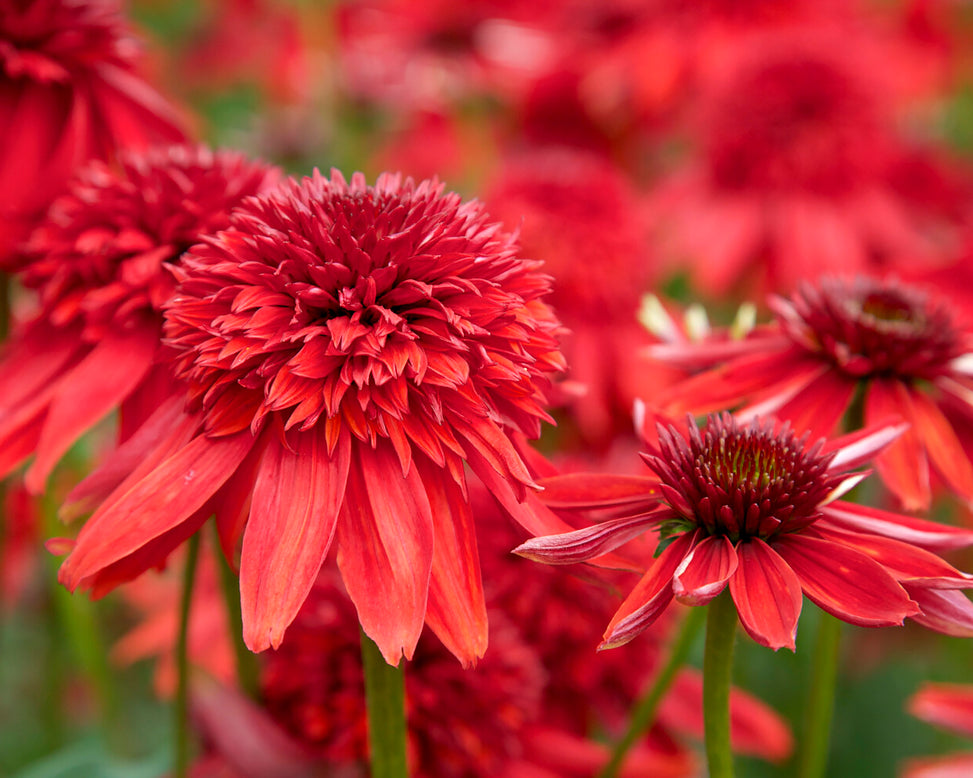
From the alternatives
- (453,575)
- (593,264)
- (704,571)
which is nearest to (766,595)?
(704,571)

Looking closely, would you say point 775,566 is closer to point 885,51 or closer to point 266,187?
point 266,187

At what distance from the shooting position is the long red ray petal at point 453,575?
0.44m

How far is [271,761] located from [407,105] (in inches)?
52.9

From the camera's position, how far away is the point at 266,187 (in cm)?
62

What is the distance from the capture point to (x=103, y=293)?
22.0 inches

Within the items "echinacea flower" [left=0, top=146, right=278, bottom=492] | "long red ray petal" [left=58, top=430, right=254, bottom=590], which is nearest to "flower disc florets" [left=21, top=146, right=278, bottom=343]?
"echinacea flower" [left=0, top=146, right=278, bottom=492]

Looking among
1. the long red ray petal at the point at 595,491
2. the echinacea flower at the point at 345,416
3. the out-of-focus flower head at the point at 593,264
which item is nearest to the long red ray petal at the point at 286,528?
the echinacea flower at the point at 345,416

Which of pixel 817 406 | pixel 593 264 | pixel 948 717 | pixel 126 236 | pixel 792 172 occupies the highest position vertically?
pixel 792 172

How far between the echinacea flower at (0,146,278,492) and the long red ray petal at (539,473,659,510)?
210 millimetres

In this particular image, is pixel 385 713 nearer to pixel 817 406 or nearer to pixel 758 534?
pixel 758 534

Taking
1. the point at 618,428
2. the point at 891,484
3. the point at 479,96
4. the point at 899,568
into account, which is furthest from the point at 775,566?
the point at 479,96

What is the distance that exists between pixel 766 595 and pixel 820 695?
0.77 ft

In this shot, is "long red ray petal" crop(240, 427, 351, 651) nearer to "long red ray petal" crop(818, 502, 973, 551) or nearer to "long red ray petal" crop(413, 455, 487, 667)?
"long red ray petal" crop(413, 455, 487, 667)

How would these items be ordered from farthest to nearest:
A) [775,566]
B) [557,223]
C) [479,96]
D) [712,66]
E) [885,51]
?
[479,96]
[885,51]
[712,66]
[557,223]
[775,566]
